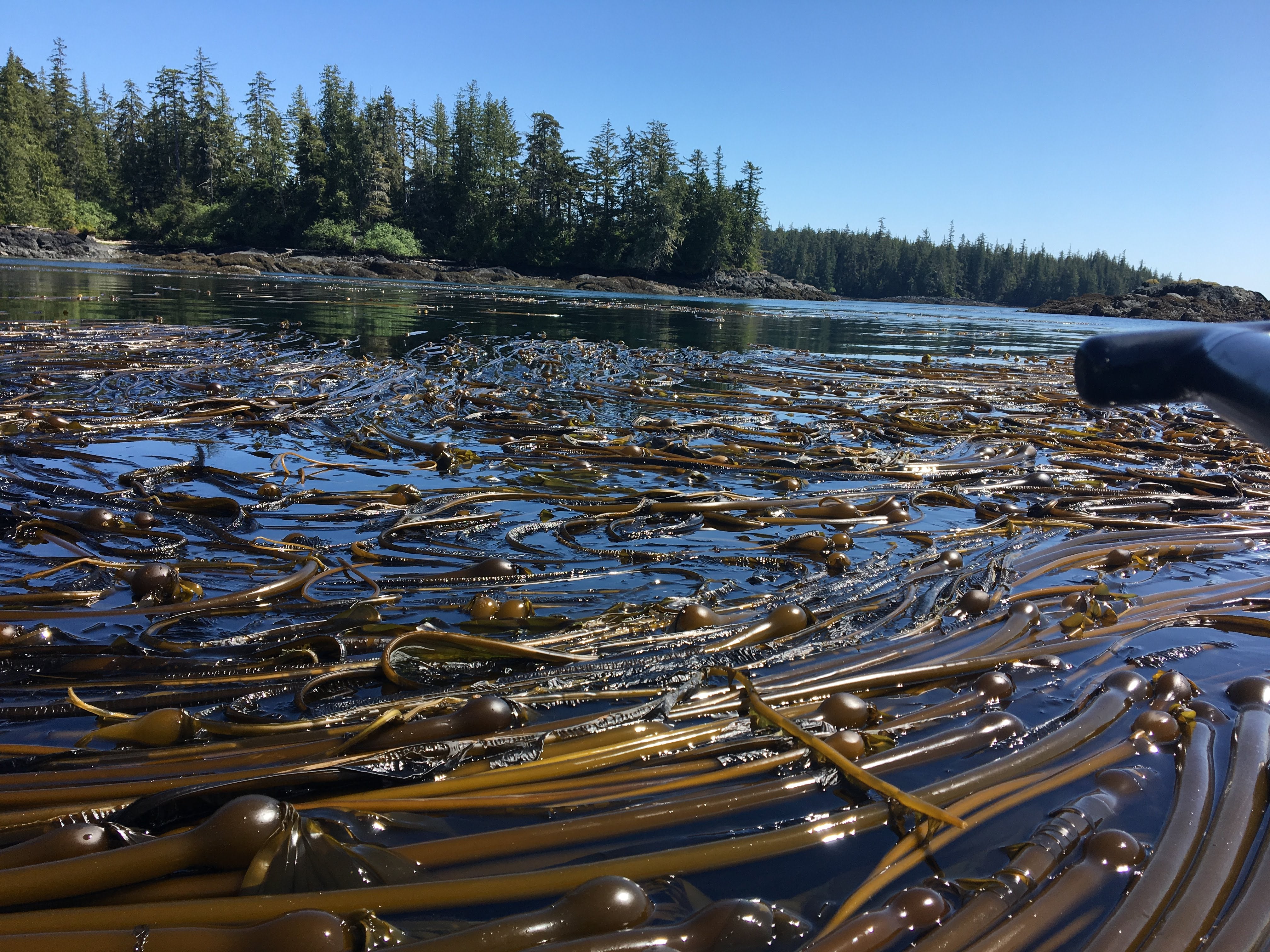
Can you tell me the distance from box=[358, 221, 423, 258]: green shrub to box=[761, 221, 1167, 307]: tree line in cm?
6661

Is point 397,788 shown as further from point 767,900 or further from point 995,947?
point 995,947

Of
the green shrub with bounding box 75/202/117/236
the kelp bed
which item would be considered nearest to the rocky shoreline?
the green shrub with bounding box 75/202/117/236

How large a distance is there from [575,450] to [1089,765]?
4251mm

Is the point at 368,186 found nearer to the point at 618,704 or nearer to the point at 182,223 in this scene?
the point at 182,223

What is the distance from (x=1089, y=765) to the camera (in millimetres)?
1962

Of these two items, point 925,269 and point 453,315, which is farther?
point 925,269

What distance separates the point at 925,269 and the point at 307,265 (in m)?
99.6

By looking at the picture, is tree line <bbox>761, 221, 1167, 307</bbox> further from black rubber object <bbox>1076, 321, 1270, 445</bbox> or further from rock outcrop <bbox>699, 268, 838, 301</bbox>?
black rubber object <bbox>1076, 321, 1270, 445</bbox>

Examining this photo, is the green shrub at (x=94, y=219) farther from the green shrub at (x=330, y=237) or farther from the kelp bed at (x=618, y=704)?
the kelp bed at (x=618, y=704)

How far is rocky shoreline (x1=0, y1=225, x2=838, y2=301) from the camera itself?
46.1 metres

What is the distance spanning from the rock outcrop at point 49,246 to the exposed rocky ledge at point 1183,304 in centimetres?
8095

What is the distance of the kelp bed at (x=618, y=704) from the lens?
137 centimetres

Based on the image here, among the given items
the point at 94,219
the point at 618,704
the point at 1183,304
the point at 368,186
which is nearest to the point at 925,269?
the point at 1183,304

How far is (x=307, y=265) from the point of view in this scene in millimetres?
48688
